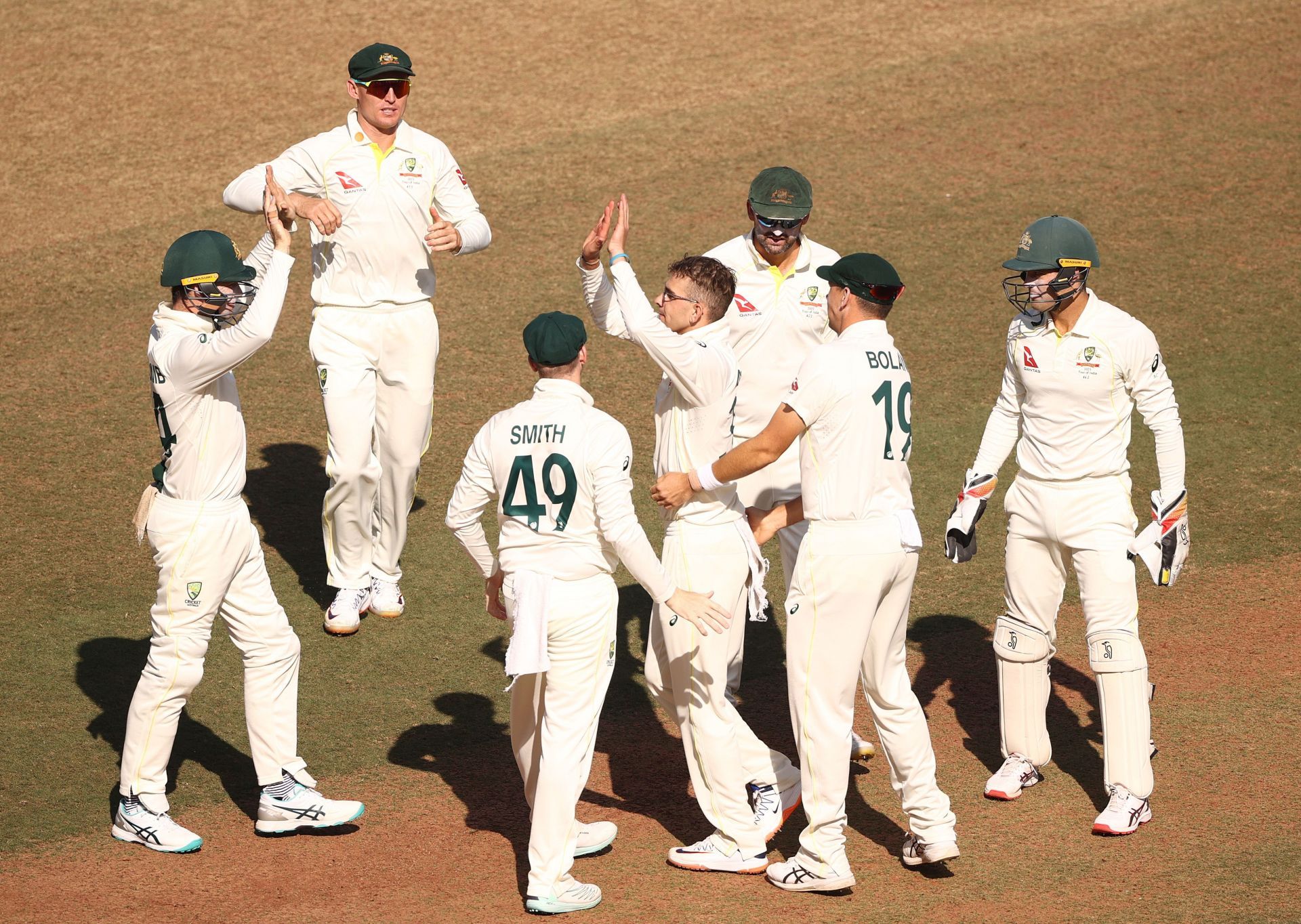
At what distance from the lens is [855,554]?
6.36 metres

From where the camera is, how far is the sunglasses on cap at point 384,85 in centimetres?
878

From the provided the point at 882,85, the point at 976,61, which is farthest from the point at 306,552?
the point at 976,61

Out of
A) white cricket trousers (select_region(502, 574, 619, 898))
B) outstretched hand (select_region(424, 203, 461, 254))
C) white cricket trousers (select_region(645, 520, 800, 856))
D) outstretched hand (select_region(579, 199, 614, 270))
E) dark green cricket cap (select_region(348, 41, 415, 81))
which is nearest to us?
white cricket trousers (select_region(502, 574, 619, 898))

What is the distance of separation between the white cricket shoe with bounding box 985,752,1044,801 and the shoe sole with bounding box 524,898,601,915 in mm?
2255

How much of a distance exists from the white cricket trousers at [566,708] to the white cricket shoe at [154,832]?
1.70 m

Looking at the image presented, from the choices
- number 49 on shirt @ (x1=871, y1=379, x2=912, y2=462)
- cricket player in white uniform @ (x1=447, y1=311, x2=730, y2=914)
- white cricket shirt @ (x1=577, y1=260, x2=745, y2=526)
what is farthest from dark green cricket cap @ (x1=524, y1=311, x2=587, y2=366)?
number 49 on shirt @ (x1=871, y1=379, x2=912, y2=462)

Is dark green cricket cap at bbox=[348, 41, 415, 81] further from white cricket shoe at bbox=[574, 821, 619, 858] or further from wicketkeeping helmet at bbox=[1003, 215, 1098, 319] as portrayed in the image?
white cricket shoe at bbox=[574, 821, 619, 858]

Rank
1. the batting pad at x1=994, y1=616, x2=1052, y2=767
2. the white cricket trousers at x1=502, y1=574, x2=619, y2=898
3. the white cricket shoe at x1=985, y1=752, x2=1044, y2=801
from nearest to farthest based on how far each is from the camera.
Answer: the white cricket trousers at x1=502, y1=574, x2=619, y2=898 → the white cricket shoe at x1=985, y1=752, x2=1044, y2=801 → the batting pad at x1=994, y1=616, x2=1052, y2=767

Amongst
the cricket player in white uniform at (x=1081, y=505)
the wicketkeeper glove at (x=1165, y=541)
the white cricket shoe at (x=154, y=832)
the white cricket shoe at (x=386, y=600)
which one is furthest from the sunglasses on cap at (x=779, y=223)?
the white cricket shoe at (x=154, y=832)

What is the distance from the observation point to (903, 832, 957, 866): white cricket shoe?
6.49 meters

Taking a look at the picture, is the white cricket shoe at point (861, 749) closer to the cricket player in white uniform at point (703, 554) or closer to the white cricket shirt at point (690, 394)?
the cricket player in white uniform at point (703, 554)

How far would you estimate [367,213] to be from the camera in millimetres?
8914

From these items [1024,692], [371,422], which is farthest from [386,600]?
[1024,692]

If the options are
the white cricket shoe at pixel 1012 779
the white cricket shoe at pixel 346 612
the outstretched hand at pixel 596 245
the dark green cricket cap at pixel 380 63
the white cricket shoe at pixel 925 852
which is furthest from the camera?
the white cricket shoe at pixel 346 612
